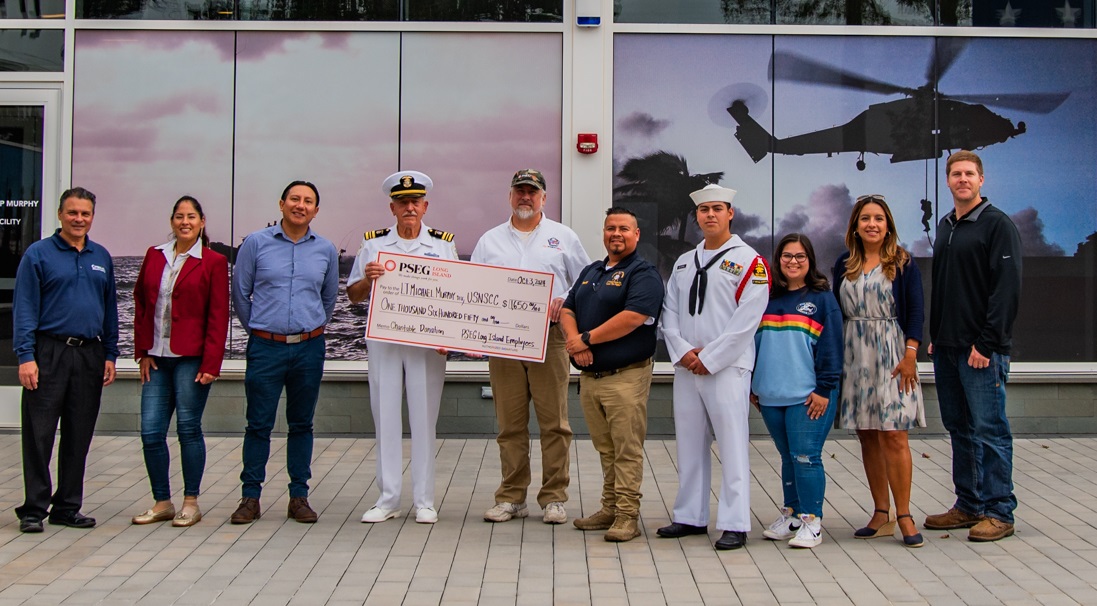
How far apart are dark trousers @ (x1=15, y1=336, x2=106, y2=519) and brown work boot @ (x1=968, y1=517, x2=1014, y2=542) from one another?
5117mm

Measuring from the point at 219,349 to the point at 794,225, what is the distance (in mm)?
5411

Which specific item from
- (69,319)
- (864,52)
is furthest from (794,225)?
(69,319)

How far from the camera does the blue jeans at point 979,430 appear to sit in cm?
659

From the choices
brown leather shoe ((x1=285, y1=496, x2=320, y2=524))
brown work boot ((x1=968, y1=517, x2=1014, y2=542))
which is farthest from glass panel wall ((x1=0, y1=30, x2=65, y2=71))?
brown work boot ((x1=968, y1=517, x2=1014, y2=542))

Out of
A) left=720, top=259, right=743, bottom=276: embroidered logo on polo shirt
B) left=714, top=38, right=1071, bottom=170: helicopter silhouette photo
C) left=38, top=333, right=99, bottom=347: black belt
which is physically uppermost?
left=714, top=38, right=1071, bottom=170: helicopter silhouette photo

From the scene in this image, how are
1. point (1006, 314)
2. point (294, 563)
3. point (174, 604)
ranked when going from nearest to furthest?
point (174, 604) < point (294, 563) < point (1006, 314)

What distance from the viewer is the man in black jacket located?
6.51 meters

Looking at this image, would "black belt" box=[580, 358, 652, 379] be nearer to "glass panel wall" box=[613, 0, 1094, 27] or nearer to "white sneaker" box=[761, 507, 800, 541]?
"white sneaker" box=[761, 507, 800, 541]

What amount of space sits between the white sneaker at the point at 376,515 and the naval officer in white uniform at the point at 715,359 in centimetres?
165

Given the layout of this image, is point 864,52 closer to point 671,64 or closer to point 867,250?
point 671,64

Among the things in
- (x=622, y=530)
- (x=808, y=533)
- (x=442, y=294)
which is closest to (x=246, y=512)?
(x=442, y=294)

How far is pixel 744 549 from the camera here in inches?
247

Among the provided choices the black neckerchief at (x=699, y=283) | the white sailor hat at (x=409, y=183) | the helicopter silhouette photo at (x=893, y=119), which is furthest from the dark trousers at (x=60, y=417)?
the helicopter silhouette photo at (x=893, y=119)

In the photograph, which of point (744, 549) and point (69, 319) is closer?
point (744, 549)
